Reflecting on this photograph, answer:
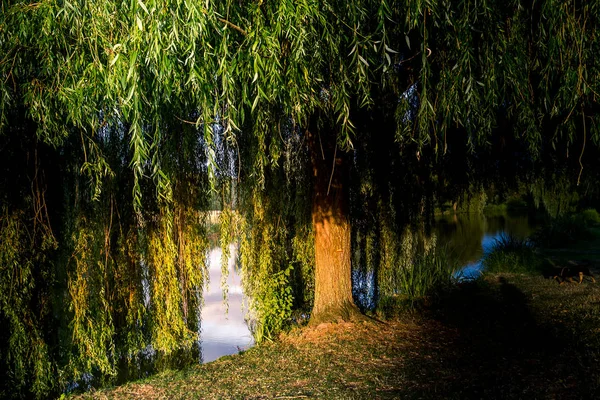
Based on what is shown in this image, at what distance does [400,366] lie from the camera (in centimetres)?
516

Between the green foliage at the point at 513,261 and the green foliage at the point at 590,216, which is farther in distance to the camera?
the green foliage at the point at 590,216

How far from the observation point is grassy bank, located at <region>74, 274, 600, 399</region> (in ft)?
14.4

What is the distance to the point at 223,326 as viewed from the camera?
30.0 feet

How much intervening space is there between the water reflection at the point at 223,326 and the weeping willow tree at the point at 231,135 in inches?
10.5

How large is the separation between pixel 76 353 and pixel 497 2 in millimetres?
5416

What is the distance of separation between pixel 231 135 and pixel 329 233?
11.9ft

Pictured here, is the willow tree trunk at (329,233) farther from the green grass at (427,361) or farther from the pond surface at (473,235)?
the pond surface at (473,235)

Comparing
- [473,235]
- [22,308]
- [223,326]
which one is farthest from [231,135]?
[473,235]

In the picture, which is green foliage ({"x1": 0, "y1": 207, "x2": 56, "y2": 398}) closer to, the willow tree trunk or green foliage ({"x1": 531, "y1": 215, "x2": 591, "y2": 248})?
the willow tree trunk

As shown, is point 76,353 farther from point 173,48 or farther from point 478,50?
point 478,50

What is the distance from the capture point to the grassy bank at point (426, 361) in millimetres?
4402

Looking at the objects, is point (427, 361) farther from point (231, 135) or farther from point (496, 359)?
point (231, 135)

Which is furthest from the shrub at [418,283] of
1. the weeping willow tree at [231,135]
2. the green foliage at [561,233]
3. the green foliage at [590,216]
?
the green foliage at [590,216]

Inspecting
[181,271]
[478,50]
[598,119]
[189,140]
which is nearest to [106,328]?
[181,271]
